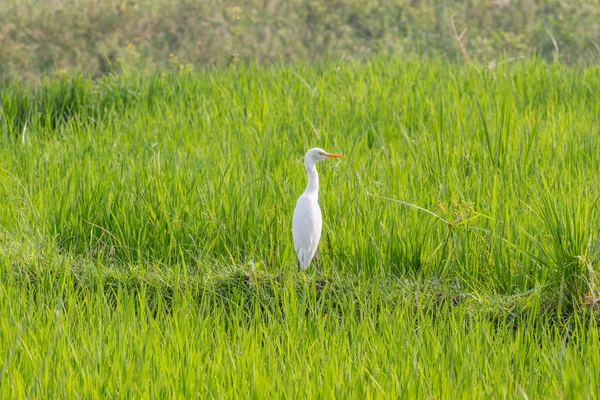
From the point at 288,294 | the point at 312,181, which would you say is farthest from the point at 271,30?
the point at 288,294

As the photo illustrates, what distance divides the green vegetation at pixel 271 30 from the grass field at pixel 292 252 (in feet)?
9.08

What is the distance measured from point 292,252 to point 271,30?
601 cm

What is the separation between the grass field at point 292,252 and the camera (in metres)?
2.54

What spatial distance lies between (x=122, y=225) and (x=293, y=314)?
1.21m

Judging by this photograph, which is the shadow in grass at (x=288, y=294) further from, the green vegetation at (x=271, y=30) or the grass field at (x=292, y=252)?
the green vegetation at (x=271, y=30)

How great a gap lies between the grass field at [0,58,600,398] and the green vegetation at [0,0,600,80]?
2766 millimetres

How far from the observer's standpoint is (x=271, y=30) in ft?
30.3

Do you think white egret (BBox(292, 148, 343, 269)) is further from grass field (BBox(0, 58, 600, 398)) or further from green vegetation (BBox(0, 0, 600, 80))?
green vegetation (BBox(0, 0, 600, 80))

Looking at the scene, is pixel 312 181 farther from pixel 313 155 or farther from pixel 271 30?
pixel 271 30

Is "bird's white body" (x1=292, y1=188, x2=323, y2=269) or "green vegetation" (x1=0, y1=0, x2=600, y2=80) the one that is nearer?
"bird's white body" (x1=292, y1=188, x2=323, y2=269)

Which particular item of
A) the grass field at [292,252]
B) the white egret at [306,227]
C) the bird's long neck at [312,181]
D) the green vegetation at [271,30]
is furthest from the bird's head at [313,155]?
the green vegetation at [271,30]

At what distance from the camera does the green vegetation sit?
28.1 feet

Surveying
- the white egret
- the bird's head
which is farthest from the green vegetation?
the white egret

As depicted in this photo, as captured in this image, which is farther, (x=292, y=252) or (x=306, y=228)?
(x=292, y=252)
